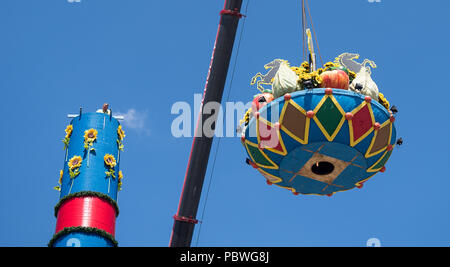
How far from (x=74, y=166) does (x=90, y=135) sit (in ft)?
4.66

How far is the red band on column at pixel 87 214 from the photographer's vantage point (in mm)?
24656

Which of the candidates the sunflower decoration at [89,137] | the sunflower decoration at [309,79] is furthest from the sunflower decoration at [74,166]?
the sunflower decoration at [309,79]

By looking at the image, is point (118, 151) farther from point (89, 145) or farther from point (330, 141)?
point (330, 141)

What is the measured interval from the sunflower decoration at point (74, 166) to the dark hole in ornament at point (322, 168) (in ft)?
25.4

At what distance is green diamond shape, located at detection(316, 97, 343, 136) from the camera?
21.4 metres

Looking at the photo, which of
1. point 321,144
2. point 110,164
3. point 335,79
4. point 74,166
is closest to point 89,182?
point 74,166

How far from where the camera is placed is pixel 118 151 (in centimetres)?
2734

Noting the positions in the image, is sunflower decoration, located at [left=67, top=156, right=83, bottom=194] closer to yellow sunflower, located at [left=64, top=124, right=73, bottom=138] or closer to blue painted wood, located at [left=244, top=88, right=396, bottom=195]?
yellow sunflower, located at [left=64, top=124, right=73, bottom=138]

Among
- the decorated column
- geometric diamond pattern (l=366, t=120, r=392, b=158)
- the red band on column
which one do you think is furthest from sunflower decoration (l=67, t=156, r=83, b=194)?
geometric diamond pattern (l=366, t=120, r=392, b=158)

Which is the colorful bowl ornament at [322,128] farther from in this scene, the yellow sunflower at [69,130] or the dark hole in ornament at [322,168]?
the yellow sunflower at [69,130]

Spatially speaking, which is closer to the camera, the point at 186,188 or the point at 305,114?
the point at 305,114

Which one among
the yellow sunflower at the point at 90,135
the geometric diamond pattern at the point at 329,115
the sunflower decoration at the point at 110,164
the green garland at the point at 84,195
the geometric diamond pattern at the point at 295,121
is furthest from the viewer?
the yellow sunflower at the point at 90,135
